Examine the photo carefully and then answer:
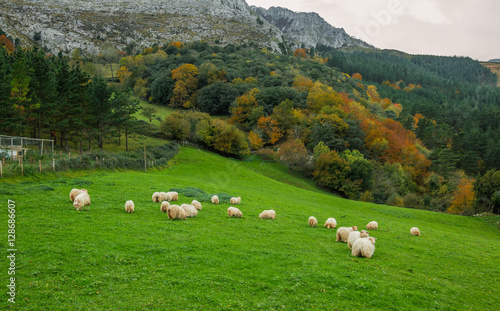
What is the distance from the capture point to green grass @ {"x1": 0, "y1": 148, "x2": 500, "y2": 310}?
9.50 meters

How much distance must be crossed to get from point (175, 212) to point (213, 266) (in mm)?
8411

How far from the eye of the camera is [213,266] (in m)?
12.1

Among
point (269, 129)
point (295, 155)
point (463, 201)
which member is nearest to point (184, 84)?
point (269, 129)

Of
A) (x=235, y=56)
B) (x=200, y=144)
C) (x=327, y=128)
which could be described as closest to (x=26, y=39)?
(x=235, y=56)

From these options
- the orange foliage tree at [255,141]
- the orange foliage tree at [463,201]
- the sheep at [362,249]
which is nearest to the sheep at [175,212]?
the sheep at [362,249]

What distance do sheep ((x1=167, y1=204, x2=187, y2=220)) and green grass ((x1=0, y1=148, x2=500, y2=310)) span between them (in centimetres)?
72

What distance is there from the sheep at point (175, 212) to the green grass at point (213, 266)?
720mm

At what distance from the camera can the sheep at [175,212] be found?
1956 centimetres

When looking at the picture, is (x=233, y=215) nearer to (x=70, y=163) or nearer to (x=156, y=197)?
(x=156, y=197)

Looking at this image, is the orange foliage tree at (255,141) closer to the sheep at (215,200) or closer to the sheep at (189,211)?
the sheep at (215,200)

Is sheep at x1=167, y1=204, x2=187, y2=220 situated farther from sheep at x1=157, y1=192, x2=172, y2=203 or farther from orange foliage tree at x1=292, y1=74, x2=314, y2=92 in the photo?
orange foliage tree at x1=292, y1=74, x2=314, y2=92

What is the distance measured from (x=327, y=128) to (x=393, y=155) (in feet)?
81.7

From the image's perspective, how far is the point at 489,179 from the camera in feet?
167

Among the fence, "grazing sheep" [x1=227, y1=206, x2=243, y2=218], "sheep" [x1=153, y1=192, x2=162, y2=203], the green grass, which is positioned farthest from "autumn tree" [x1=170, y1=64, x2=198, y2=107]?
the green grass
